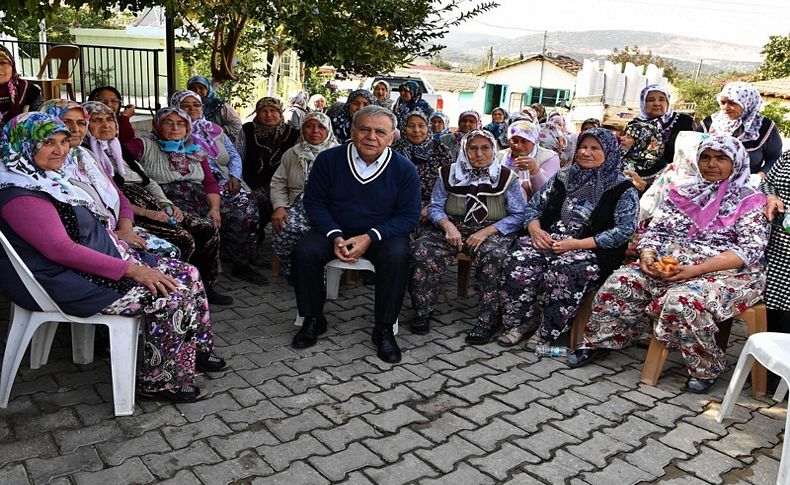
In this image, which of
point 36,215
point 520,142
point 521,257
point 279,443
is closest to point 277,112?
point 520,142

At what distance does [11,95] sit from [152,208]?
1466mm

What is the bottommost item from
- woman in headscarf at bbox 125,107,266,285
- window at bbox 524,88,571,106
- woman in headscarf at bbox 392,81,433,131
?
woman in headscarf at bbox 125,107,266,285

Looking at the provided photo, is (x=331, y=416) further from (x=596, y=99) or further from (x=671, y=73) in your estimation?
(x=671, y=73)

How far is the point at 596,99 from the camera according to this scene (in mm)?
26594

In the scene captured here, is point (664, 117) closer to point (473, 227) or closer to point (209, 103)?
point (473, 227)

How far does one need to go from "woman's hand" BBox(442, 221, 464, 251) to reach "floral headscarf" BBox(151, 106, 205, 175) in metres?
1.88

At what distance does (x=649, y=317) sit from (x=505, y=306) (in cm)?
85

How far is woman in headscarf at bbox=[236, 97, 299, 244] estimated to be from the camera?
576 centimetres

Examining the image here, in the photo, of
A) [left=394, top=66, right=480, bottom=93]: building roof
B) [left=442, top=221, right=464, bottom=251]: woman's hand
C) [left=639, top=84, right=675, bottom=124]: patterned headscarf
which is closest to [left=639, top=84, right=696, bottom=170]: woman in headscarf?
[left=639, top=84, right=675, bottom=124]: patterned headscarf

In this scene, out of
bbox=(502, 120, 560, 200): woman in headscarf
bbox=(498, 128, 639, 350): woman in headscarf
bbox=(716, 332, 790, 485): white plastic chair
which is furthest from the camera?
bbox=(502, 120, 560, 200): woman in headscarf

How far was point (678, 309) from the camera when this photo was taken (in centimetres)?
341

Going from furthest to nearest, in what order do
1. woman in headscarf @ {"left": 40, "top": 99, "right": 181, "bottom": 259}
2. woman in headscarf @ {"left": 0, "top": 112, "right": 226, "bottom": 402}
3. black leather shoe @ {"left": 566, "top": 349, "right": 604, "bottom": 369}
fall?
black leather shoe @ {"left": 566, "top": 349, "right": 604, "bottom": 369} → woman in headscarf @ {"left": 40, "top": 99, "right": 181, "bottom": 259} → woman in headscarf @ {"left": 0, "top": 112, "right": 226, "bottom": 402}

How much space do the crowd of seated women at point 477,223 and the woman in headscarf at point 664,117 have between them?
0.02 m

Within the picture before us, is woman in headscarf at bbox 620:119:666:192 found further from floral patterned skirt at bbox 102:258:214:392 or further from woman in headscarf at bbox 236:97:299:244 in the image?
floral patterned skirt at bbox 102:258:214:392
